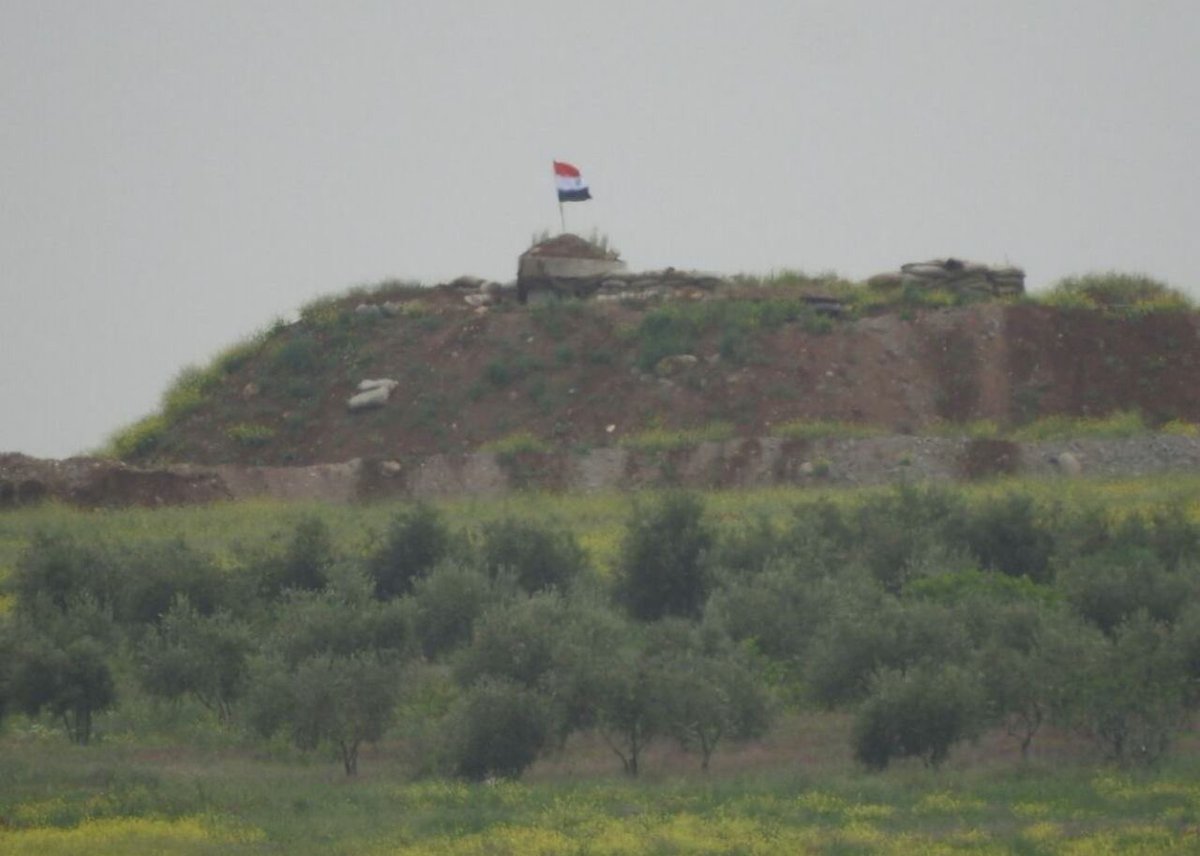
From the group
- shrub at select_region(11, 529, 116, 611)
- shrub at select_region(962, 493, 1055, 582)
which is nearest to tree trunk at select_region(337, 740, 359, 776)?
shrub at select_region(11, 529, 116, 611)

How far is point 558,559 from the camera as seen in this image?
138ft

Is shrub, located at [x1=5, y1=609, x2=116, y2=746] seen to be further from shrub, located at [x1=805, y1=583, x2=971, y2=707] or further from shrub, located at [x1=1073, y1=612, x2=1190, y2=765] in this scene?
shrub, located at [x1=1073, y1=612, x2=1190, y2=765]

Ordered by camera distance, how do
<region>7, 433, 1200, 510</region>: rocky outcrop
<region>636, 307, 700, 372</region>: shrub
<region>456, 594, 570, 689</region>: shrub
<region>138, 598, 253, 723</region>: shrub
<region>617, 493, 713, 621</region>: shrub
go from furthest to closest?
1. <region>636, 307, 700, 372</region>: shrub
2. <region>7, 433, 1200, 510</region>: rocky outcrop
3. <region>617, 493, 713, 621</region>: shrub
4. <region>138, 598, 253, 723</region>: shrub
5. <region>456, 594, 570, 689</region>: shrub

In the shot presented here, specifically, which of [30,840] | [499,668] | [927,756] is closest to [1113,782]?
[927,756]

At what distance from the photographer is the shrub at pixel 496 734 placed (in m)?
29.3

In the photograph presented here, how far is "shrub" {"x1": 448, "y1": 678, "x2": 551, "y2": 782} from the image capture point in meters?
29.3

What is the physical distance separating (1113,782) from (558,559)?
661 inches

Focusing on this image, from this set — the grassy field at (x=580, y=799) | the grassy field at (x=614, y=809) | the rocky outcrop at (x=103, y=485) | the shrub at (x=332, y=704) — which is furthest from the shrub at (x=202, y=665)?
the rocky outcrop at (x=103, y=485)

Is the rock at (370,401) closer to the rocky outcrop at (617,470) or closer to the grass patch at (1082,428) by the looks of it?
the rocky outcrop at (617,470)

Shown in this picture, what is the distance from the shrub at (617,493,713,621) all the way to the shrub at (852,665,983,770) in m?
11.2

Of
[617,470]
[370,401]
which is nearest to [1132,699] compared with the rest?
[617,470]

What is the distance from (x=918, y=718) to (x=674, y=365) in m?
33.5

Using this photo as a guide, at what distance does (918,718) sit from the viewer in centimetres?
2897

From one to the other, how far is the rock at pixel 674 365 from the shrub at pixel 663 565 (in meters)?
19.4
